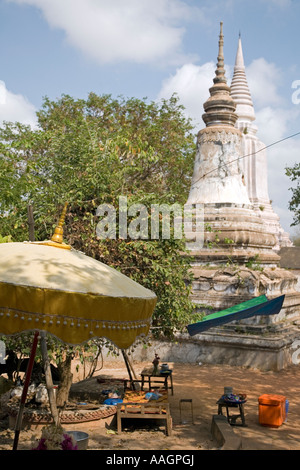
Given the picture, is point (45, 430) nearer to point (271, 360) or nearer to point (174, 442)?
point (174, 442)

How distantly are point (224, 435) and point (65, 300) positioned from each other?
11.2 feet

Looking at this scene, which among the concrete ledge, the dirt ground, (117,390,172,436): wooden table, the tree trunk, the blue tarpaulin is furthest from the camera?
the blue tarpaulin

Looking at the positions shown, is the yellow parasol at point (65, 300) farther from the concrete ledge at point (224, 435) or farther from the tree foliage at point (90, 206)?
the tree foliage at point (90, 206)

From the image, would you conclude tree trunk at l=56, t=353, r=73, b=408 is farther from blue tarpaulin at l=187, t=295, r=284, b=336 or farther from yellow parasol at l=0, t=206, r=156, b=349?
yellow parasol at l=0, t=206, r=156, b=349

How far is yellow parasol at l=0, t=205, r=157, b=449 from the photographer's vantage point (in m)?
3.80

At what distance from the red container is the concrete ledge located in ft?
2.41

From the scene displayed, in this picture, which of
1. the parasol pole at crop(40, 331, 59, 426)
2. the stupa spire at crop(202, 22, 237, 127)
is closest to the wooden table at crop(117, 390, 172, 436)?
the parasol pole at crop(40, 331, 59, 426)

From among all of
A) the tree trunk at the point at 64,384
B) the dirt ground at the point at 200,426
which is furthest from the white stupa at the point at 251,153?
the tree trunk at the point at 64,384

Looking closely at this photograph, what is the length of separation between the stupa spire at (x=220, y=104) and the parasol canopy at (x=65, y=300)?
12.0 metres

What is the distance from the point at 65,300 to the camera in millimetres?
3844

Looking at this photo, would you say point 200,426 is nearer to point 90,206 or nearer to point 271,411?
point 271,411

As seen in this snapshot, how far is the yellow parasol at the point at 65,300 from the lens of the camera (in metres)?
3.80

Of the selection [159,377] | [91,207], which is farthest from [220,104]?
[159,377]

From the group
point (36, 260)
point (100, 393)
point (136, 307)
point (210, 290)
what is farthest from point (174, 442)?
point (210, 290)
